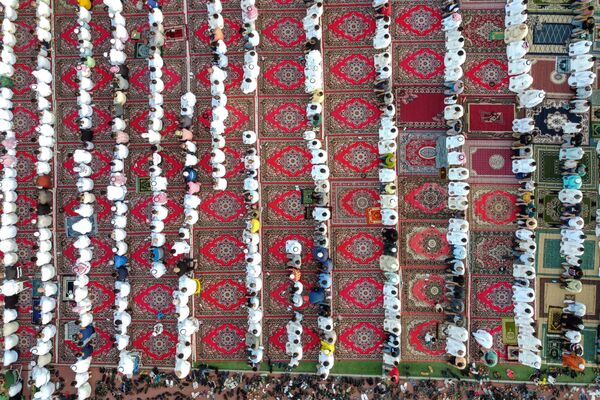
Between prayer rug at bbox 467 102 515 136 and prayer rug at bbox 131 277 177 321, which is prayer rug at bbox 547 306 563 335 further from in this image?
prayer rug at bbox 131 277 177 321

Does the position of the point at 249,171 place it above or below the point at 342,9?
below

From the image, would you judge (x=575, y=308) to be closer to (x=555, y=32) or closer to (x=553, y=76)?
(x=553, y=76)

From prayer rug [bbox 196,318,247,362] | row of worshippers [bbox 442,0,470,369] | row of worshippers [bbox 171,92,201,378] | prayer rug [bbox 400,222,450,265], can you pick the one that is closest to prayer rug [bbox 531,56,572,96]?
row of worshippers [bbox 442,0,470,369]

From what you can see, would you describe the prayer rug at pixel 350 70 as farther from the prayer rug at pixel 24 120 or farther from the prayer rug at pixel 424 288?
the prayer rug at pixel 24 120

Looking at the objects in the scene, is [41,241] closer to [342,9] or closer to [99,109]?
[99,109]

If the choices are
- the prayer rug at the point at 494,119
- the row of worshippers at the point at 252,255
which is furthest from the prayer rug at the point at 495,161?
the row of worshippers at the point at 252,255

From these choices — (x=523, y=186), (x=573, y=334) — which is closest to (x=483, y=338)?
(x=573, y=334)

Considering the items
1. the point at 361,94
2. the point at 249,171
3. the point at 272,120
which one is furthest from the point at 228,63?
the point at 361,94
